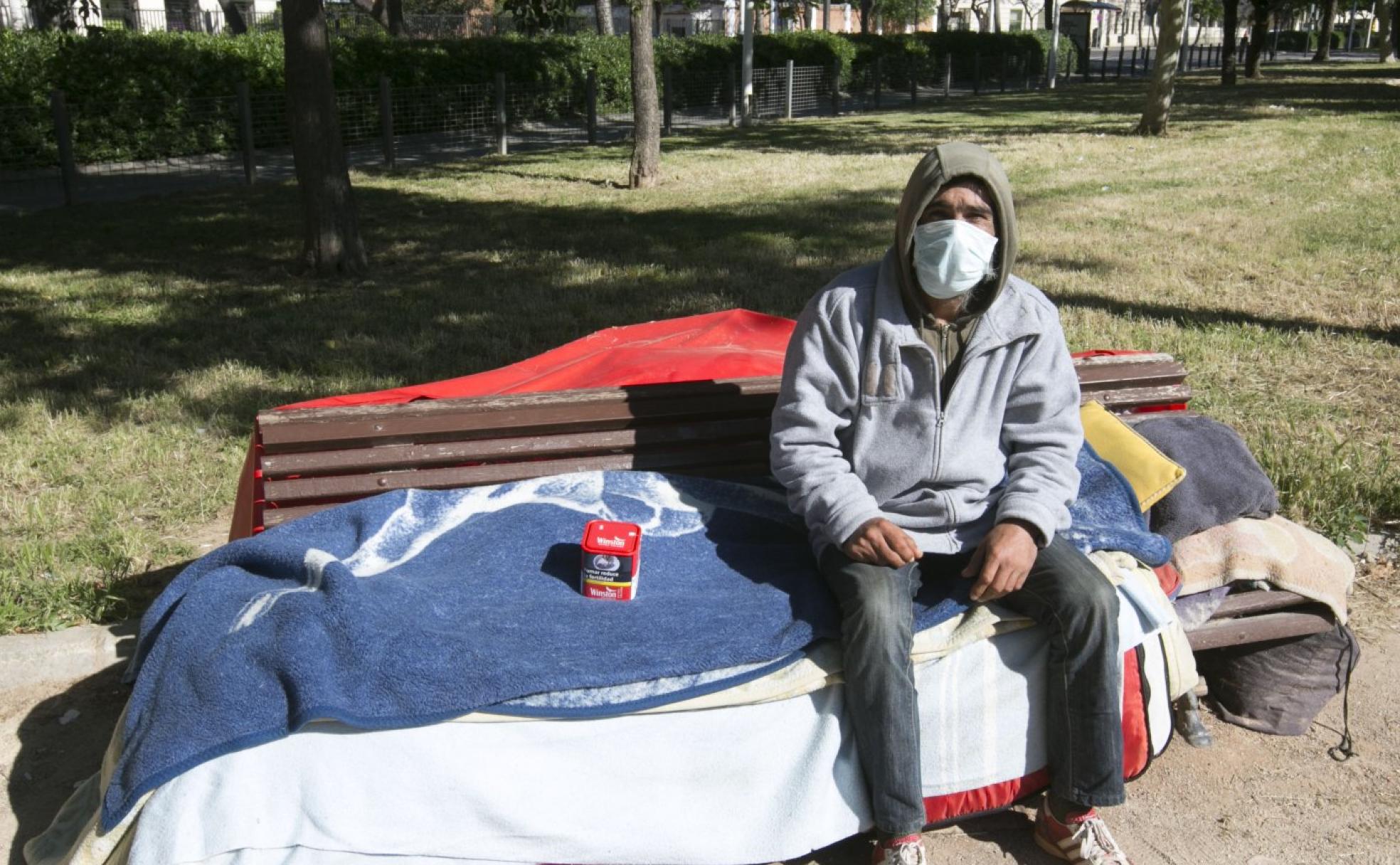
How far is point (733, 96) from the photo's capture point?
74.2 ft

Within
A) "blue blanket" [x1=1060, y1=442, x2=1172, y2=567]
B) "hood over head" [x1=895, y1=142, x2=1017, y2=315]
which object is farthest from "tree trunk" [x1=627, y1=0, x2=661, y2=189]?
"hood over head" [x1=895, y1=142, x2=1017, y2=315]

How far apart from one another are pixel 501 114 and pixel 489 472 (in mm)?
14514

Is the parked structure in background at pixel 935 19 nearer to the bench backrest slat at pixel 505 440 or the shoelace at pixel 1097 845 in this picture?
the bench backrest slat at pixel 505 440

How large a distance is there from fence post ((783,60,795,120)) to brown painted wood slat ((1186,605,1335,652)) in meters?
21.7

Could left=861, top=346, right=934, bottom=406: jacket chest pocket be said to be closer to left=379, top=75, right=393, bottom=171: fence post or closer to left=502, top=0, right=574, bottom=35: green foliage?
left=502, top=0, right=574, bottom=35: green foliage

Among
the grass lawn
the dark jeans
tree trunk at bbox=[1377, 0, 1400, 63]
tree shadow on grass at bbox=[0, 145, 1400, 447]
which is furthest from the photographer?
tree trunk at bbox=[1377, 0, 1400, 63]

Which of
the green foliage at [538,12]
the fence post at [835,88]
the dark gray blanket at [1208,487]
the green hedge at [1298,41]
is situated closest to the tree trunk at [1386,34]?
the green hedge at [1298,41]

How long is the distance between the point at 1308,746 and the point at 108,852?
2.93 meters

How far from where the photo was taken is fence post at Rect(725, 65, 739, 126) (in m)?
22.6

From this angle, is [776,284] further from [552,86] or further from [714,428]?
[552,86]

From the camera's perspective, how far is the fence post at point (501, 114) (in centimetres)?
1708

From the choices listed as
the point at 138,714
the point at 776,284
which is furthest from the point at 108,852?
the point at 776,284

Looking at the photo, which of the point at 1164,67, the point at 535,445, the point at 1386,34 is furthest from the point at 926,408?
the point at 1386,34

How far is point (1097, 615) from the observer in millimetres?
2828
